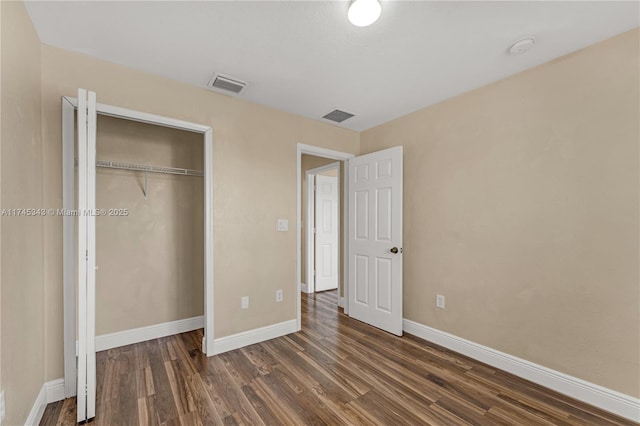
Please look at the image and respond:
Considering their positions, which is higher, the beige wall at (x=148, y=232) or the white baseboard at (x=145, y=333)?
the beige wall at (x=148, y=232)

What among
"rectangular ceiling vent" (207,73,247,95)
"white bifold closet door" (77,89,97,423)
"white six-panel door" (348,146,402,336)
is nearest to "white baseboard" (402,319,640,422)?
"white six-panel door" (348,146,402,336)

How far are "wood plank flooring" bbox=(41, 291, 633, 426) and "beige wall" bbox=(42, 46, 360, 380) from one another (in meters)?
0.41

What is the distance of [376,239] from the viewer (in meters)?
3.33

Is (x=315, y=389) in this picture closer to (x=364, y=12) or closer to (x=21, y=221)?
(x=21, y=221)

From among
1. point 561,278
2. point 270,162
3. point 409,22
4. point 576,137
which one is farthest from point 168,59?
point 561,278

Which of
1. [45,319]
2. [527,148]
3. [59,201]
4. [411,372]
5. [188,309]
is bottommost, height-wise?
[411,372]

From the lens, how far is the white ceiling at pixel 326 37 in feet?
5.35

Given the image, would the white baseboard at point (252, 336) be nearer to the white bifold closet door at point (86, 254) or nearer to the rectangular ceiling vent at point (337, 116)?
the white bifold closet door at point (86, 254)

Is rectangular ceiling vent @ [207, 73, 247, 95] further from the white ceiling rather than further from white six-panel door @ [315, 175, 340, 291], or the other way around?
white six-panel door @ [315, 175, 340, 291]

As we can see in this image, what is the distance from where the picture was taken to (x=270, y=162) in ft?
9.98

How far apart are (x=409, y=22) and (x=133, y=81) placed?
2.13 meters

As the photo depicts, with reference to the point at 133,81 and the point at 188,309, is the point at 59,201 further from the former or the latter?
the point at 188,309

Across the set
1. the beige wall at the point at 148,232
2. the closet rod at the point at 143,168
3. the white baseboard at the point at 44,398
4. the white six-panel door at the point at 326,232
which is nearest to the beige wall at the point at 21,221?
the white baseboard at the point at 44,398

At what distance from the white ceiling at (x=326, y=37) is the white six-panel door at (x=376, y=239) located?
3.26ft
